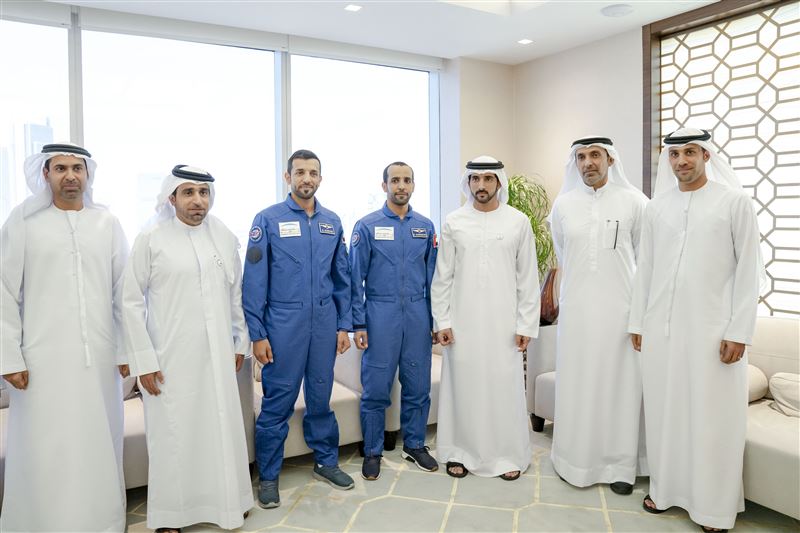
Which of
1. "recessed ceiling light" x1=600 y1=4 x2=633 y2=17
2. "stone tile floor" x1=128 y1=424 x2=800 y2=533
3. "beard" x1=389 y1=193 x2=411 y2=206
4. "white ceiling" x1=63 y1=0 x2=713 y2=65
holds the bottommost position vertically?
"stone tile floor" x1=128 y1=424 x2=800 y2=533

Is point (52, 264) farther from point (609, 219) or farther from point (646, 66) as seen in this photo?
point (646, 66)

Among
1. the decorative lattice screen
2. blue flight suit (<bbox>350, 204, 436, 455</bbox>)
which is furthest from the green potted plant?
blue flight suit (<bbox>350, 204, 436, 455</bbox>)

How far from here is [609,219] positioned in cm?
327

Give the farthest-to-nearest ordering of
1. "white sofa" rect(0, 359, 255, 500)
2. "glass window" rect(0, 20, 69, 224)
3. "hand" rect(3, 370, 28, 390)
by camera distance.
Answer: "glass window" rect(0, 20, 69, 224) < "white sofa" rect(0, 359, 255, 500) < "hand" rect(3, 370, 28, 390)

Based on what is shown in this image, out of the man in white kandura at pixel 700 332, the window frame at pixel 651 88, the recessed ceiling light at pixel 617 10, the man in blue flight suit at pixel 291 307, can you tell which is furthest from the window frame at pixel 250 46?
the man in white kandura at pixel 700 332

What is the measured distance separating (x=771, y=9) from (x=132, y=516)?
17.4ft

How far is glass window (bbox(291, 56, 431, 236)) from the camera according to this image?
586 centimetres

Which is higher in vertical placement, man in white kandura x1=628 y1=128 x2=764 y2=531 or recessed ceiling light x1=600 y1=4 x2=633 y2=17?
recessed ceiling light x1=600 y1=4 x2=633 y2=17

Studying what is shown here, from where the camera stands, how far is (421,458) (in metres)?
3.59

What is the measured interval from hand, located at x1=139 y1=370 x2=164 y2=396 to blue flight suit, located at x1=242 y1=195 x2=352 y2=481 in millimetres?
497

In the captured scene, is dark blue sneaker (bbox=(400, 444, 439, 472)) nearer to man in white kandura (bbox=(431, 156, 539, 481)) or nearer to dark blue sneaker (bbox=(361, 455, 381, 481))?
man in white kandura (bbox=(431, 156, 539, 481))

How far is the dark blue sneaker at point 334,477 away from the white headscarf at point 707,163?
7.26ft

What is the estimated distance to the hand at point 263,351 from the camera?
10.1 feet

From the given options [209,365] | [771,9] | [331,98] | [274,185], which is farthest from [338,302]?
[771,9]
